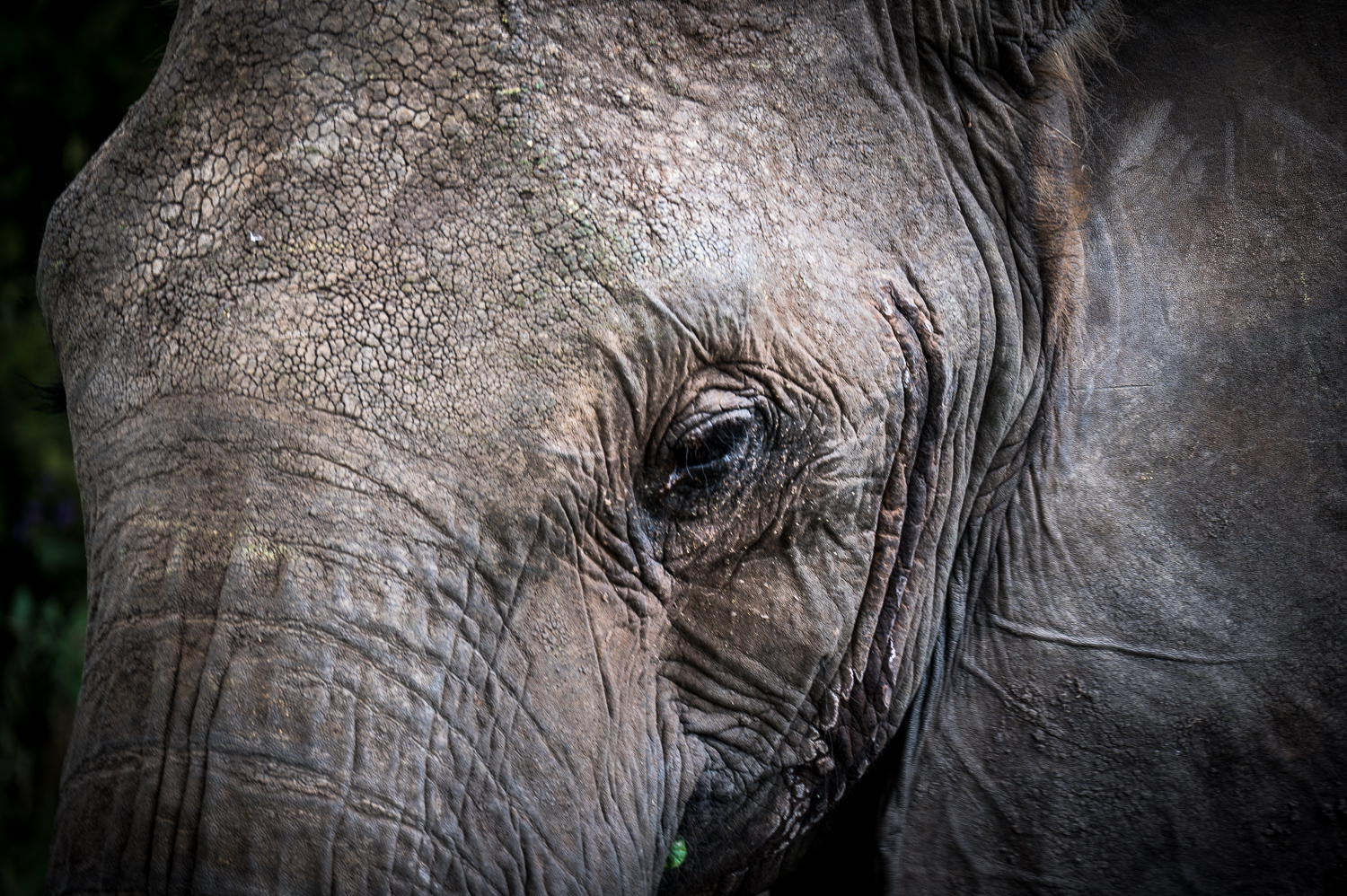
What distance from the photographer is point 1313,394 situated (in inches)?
64.4

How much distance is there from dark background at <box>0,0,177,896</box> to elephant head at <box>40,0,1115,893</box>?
2.39 meters

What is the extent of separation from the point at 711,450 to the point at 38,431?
390 centimetres

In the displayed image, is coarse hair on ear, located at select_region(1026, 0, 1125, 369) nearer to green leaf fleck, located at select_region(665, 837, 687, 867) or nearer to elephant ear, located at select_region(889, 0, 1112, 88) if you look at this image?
elephant ear, located at select_region(889, 0, 1112, 88)

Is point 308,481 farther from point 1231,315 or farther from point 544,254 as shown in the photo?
point 1231,315

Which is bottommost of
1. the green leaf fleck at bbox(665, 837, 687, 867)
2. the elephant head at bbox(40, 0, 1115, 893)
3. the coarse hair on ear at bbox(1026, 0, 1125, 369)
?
the green leaf fleck at bbox(665, 837, 687, 867)

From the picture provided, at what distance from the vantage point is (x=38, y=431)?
4363 mm

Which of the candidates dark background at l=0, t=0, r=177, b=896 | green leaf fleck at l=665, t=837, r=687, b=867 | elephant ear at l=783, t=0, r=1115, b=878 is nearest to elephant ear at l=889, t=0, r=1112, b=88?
elephant ear at l=783, t=0, r=1115, b=878

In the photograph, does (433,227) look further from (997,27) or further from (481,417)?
(997,27)

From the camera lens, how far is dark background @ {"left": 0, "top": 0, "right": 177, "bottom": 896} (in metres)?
3.50

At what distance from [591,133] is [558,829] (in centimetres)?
91

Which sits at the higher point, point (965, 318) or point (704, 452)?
point (965, 318)

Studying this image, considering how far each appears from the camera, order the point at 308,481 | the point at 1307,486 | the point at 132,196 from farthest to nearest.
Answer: the point at 1307,486, the point at 132,196, the point at 308,481

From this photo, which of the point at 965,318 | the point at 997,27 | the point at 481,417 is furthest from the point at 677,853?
the point at 997,27

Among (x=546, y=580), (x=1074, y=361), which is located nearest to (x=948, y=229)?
(x=1074, y=361)
